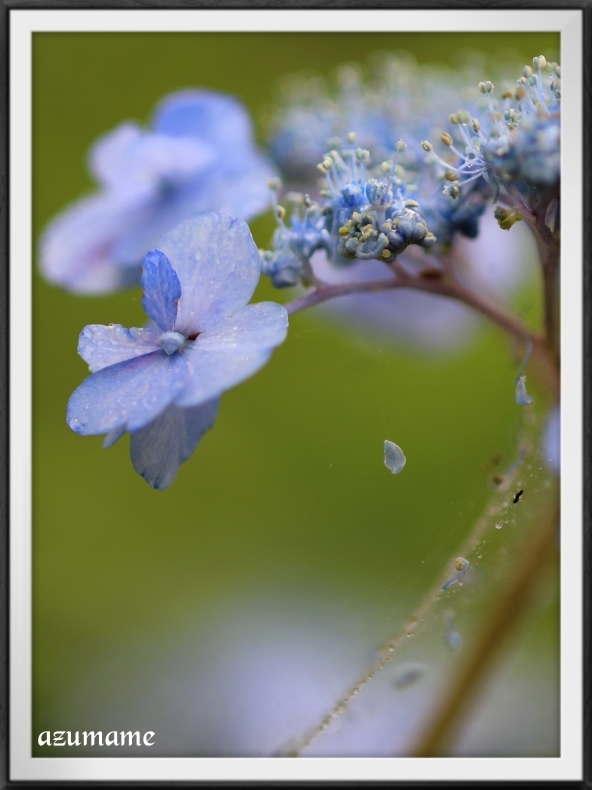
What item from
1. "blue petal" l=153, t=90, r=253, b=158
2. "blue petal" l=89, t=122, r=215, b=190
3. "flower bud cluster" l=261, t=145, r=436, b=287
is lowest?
"flower bud cluster" l=261, t=145, r=436, b=287

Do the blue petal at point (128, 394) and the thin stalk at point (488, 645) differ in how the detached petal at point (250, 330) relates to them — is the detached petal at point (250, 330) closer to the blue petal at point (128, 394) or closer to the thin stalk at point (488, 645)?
the blue petal at point (128, 394)

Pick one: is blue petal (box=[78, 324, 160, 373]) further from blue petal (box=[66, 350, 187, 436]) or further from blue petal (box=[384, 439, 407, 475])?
blue petal (box=[384, 439, 407, 475])

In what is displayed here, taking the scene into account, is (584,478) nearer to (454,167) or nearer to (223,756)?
(454,167)

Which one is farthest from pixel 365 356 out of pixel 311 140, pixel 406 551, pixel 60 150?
pixel 60 150

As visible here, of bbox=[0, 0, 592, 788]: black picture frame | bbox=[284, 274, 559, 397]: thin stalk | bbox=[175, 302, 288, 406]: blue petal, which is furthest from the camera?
bbox=[0, 0, 592, 788]: black picture frame

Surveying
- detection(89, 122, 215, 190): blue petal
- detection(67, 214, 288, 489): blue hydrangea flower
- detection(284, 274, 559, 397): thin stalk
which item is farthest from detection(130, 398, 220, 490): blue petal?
detection(89, 122, 215, 190): blue petal

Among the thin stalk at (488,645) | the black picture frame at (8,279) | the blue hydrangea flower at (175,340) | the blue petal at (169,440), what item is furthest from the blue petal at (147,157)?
the thin stalk at (488,645)
